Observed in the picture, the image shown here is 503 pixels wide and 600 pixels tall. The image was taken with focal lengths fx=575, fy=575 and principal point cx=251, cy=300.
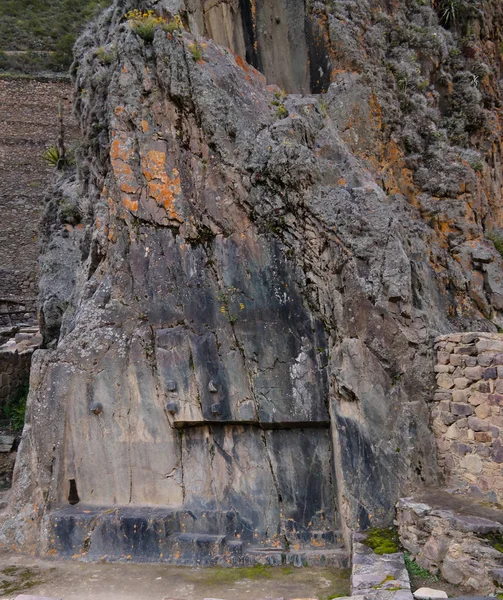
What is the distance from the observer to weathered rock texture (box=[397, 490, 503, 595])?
530 cm

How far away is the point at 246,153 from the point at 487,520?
5.27 meters

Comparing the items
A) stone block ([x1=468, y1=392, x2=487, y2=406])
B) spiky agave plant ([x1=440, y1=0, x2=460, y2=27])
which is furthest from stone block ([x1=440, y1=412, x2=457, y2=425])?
spiky agave plant ([x1=440, y1=0, x2=460, y2=27])

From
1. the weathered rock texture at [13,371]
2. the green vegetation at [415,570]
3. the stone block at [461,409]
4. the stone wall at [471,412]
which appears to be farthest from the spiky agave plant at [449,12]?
the weathered rock texture at [13,371]

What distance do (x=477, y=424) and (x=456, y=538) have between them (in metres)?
1.38

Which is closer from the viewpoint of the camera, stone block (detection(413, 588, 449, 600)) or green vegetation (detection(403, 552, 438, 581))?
stone block (detection(413, 588, 449, 600))

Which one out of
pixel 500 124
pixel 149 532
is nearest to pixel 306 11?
pixel 500 124

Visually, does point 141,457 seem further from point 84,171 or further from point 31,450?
point 84,171

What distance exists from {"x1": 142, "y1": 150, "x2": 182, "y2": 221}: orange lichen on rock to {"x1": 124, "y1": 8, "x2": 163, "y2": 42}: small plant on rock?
1787mm

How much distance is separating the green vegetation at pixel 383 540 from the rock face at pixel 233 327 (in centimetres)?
24

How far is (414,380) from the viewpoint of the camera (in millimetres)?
6914

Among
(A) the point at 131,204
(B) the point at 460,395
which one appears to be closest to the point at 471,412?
(B) the point at 460,395

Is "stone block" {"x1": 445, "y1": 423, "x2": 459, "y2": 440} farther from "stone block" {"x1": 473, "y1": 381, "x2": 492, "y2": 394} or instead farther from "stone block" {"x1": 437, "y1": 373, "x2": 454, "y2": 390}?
"stone block" {"x1": 473, "y1": 381, "x2": 492, "y2": 394}

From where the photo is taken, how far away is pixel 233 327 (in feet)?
25.0

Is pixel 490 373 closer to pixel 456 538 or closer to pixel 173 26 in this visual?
pixel 456 538
